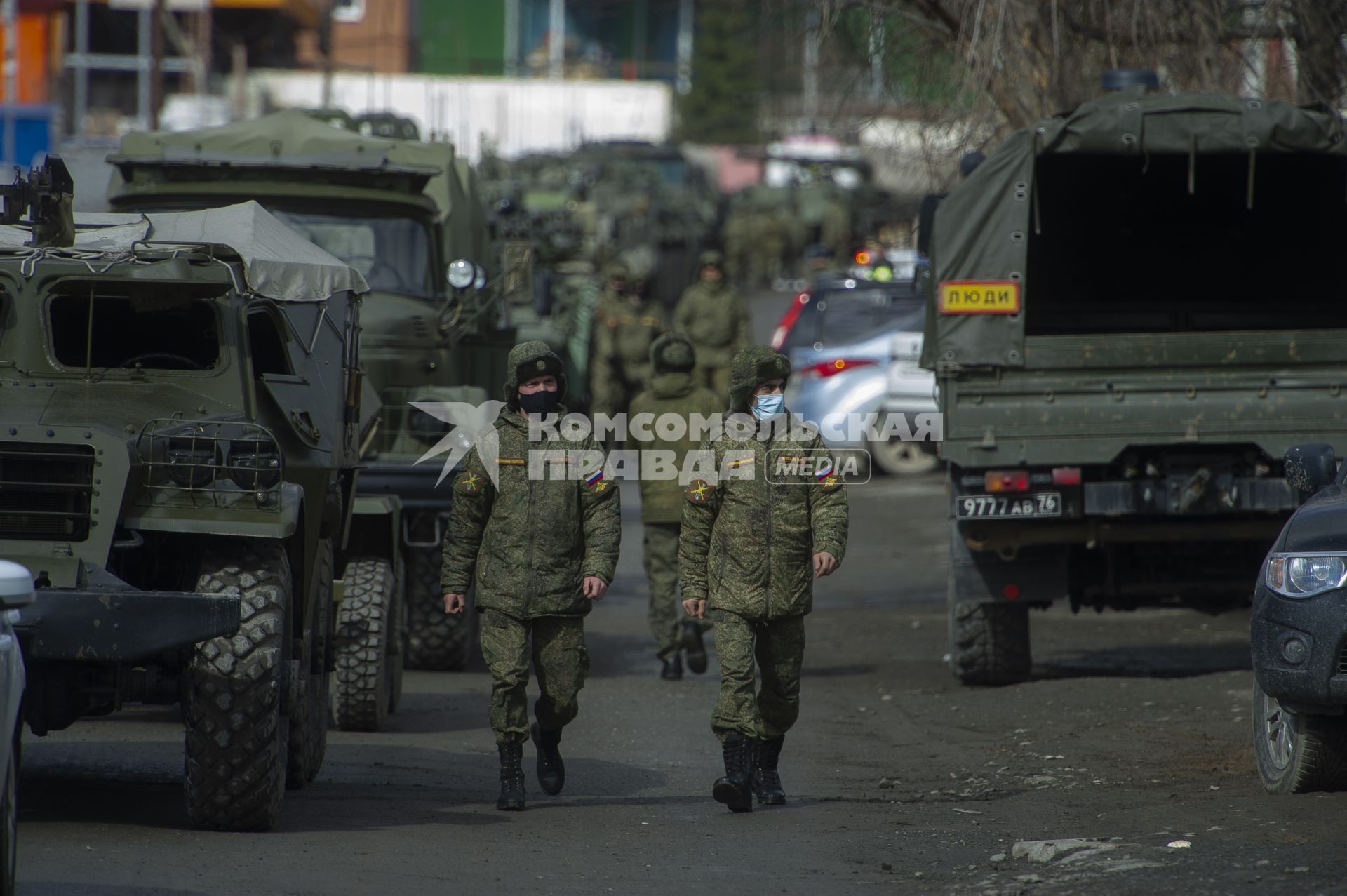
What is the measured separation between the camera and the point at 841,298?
72.7 ft

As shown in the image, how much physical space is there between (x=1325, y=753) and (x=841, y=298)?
15.1m

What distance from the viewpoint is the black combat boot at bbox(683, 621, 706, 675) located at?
11414 mm

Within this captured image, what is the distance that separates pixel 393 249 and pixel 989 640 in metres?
4.19

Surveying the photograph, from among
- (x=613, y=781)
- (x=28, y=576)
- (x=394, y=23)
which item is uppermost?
(x=394, y=23)

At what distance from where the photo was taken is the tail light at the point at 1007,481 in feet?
33.7

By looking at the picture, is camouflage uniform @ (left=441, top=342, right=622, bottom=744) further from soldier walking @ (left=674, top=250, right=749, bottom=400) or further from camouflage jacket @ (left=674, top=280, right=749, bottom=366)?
camouflage jacket @ (left=674, top=280, right=749, bottom=366)

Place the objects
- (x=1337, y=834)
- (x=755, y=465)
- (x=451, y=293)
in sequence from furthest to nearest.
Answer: (x=451, y=293) → (x=755, y=465) → (x=1337, y=834)

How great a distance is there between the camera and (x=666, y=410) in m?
11.5

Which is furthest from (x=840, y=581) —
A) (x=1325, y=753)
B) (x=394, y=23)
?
(x=394, y=23)

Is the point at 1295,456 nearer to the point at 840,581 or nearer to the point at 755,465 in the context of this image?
the point at 755,465

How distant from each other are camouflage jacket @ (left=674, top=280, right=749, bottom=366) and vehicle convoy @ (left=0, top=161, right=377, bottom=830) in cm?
882

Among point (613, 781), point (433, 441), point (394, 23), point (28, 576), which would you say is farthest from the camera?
point (394, 23)

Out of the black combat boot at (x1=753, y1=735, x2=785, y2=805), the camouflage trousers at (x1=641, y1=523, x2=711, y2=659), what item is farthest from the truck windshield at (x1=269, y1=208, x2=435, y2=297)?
the black combat boot at (x1=753, y1=735, x2=785, y2=805)

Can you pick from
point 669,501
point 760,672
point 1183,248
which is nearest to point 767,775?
point 760,672
